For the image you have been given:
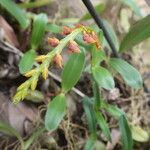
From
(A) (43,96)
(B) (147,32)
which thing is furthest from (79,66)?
(A) (43,96)

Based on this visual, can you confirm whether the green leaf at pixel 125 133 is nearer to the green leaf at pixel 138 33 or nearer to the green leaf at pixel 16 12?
the green leaf at pixel 138 33

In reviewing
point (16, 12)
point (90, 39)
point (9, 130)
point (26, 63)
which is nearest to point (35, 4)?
point (16, 12)

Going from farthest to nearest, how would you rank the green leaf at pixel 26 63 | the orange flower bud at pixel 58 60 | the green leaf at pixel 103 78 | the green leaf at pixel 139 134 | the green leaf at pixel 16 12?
the green leaf at pixel 139 134 < the green leaf at pixel 16 12 < the green leaf at pixel 26 63 < the green leaf at pixel 103 78 < the orange flower bud at pixel 58 60

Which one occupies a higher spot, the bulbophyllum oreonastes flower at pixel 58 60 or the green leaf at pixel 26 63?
the bulbophyllum oreonastes flower at pixel 58 60

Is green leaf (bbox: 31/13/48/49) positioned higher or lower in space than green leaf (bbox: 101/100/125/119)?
higher

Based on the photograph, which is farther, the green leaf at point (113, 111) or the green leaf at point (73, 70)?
the green leaf at point (113, 111)

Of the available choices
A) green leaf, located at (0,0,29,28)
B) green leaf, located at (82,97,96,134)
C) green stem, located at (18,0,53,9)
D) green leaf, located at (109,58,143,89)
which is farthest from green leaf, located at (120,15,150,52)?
green stem, located at (18,0,53,9)

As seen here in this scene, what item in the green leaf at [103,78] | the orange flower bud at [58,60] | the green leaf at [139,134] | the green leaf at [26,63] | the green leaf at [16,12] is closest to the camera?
the orange flower bud at [58,60]

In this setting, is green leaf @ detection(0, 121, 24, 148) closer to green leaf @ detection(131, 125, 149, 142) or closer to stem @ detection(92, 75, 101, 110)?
stem @ detection(92, 75, 101, 110)

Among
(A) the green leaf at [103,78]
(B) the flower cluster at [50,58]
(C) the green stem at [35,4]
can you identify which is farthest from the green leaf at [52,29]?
(B) the flower cluster at [50,58]
